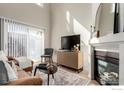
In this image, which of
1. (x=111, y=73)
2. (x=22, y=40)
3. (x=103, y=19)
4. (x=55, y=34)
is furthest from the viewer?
(x=55, y=34)

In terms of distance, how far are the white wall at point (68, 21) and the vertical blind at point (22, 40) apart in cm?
60

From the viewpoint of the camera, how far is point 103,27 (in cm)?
324

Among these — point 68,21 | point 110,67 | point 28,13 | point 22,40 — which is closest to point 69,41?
point 68,21

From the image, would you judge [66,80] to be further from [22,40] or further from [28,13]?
[28,13]

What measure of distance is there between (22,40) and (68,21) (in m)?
1.90

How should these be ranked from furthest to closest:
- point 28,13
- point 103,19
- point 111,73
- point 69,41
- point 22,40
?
point 69,41
point 28,13
point 22,40
point 103,19
point 111,73

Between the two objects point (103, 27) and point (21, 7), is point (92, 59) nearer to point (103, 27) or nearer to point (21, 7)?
point (103, 27)

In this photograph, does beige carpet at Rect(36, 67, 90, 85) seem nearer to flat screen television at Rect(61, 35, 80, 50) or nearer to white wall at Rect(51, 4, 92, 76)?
white wall at Rect(51, 4, 92, 76)

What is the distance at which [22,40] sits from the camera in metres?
4.71

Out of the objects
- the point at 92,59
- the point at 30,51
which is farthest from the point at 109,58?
the point at 30,51

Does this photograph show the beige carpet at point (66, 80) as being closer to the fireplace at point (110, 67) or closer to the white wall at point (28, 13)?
the fireplace at point (110, 67)

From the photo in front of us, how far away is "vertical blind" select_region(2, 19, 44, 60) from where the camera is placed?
4461 millimetres

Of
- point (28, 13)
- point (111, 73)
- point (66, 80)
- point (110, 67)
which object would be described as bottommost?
point (66, 80)

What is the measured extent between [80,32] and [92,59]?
1510 mm
